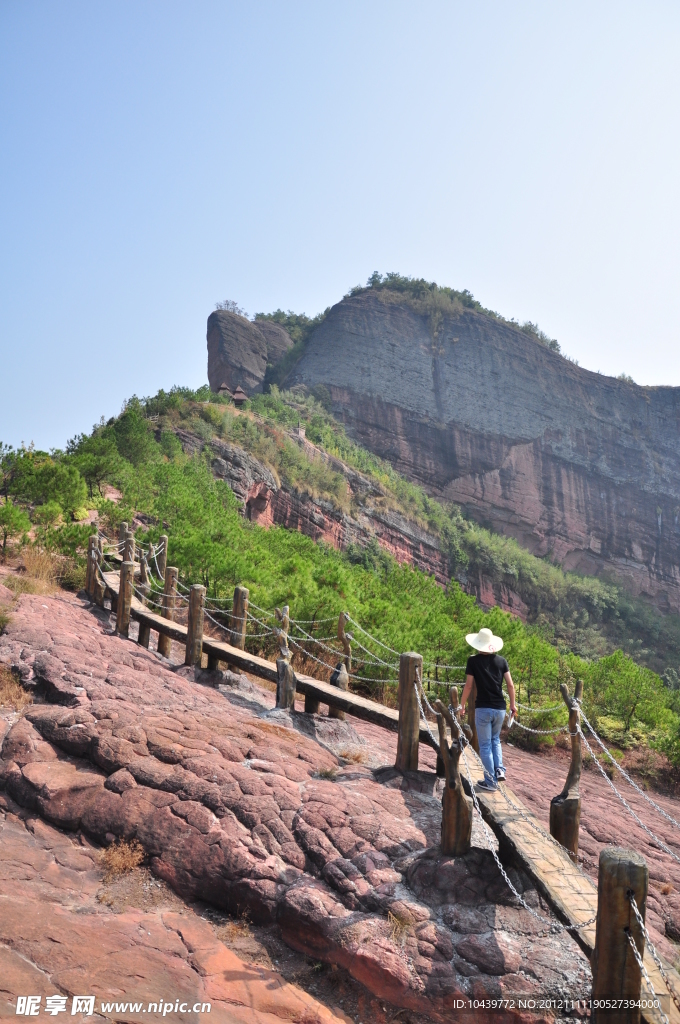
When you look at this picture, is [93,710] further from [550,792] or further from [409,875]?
[550,792]

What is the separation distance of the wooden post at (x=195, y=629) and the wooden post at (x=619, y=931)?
686cm

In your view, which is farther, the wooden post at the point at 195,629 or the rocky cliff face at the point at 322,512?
the rocky cliff face at the point at 322,512

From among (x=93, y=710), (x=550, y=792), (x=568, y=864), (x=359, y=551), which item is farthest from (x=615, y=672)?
(x=359, y=551)

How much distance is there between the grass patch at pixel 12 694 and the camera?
6.92 metres

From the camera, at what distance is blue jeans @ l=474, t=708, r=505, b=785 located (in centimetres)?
586

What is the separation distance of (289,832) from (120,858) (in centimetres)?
130

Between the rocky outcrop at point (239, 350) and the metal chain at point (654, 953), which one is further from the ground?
the rocky outcrop at point (239, 350)

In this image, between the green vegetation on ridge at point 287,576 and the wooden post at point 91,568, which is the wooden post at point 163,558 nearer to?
the green vegetation on ridge at point 287,576

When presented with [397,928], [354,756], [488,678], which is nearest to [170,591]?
[354,756]

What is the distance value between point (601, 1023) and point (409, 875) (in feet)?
5.74

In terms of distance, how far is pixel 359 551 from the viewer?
29.0 m

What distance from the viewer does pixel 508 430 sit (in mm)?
53656

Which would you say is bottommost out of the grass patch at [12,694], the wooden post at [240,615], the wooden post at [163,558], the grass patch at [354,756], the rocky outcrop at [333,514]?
the grass patch at [354,756]

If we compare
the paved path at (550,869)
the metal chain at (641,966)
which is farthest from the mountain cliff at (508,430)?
the metal chain at (641,966)
